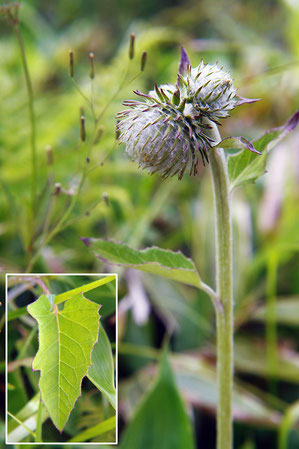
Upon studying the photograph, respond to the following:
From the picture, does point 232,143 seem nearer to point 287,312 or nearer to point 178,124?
point 178,124

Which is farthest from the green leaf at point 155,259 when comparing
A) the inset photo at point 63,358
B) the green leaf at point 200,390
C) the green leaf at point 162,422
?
the green leaf at point 200,390

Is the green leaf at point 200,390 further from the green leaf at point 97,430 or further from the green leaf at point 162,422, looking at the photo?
the green leaf at point 97,430

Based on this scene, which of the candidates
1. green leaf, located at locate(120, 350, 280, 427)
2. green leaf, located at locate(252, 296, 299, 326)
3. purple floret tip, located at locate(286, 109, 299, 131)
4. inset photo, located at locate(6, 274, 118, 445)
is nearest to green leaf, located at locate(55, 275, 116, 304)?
inset photo, located at locate(6, 274, 118, 445)

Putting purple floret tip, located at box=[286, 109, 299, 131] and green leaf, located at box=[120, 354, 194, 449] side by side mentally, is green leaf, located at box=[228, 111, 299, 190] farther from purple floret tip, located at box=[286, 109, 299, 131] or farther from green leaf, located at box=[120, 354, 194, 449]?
green leaf, located at box=[120, 354, 194, 449]

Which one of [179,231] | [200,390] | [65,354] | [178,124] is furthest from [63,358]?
[179,231]

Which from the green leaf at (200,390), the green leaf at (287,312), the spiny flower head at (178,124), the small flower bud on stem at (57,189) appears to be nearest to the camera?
the spiny flower head at (178,124)

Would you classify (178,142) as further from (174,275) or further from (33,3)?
(33,3)
